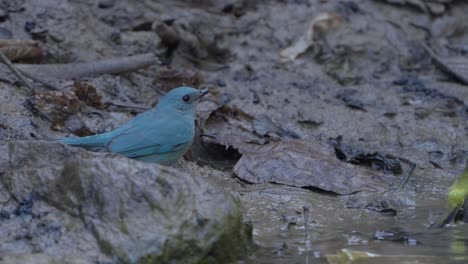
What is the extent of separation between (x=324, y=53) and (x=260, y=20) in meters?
0.75

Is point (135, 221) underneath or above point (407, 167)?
above

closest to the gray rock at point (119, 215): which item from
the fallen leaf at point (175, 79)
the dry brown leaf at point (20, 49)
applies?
the dry brown leaf at point (20, 49)

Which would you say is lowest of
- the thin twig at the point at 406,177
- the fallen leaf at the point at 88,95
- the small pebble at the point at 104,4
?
the fallen leaf at the point at 88,95

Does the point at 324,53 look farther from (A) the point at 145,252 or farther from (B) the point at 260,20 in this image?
(A) the point at 145,252

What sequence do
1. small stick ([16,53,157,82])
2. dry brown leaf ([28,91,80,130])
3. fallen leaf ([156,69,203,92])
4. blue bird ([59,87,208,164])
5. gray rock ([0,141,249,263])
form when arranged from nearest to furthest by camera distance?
gray rock ([0,141,249,263]) → blue bird ([59,87,208,164]) → dry brown leaf ([28,91,80,130]) → small stick ([16,53,157,82]) → fallen leaf ([156,69,203,92])

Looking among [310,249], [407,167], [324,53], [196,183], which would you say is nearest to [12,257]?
[196,183]

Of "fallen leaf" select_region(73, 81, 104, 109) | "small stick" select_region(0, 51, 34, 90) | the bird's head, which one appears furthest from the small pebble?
the bird's head

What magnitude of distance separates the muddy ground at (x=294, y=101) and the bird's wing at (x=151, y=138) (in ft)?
1.74

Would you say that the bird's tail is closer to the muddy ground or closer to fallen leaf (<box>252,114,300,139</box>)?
the muddy ground

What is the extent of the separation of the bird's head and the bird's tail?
691 mm

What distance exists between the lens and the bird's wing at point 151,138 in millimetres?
5664

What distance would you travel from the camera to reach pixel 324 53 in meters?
8.80

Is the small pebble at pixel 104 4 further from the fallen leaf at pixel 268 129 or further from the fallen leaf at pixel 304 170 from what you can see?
the fallen leaf at pixel 304 170

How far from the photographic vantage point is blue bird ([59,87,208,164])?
5.60 meters
